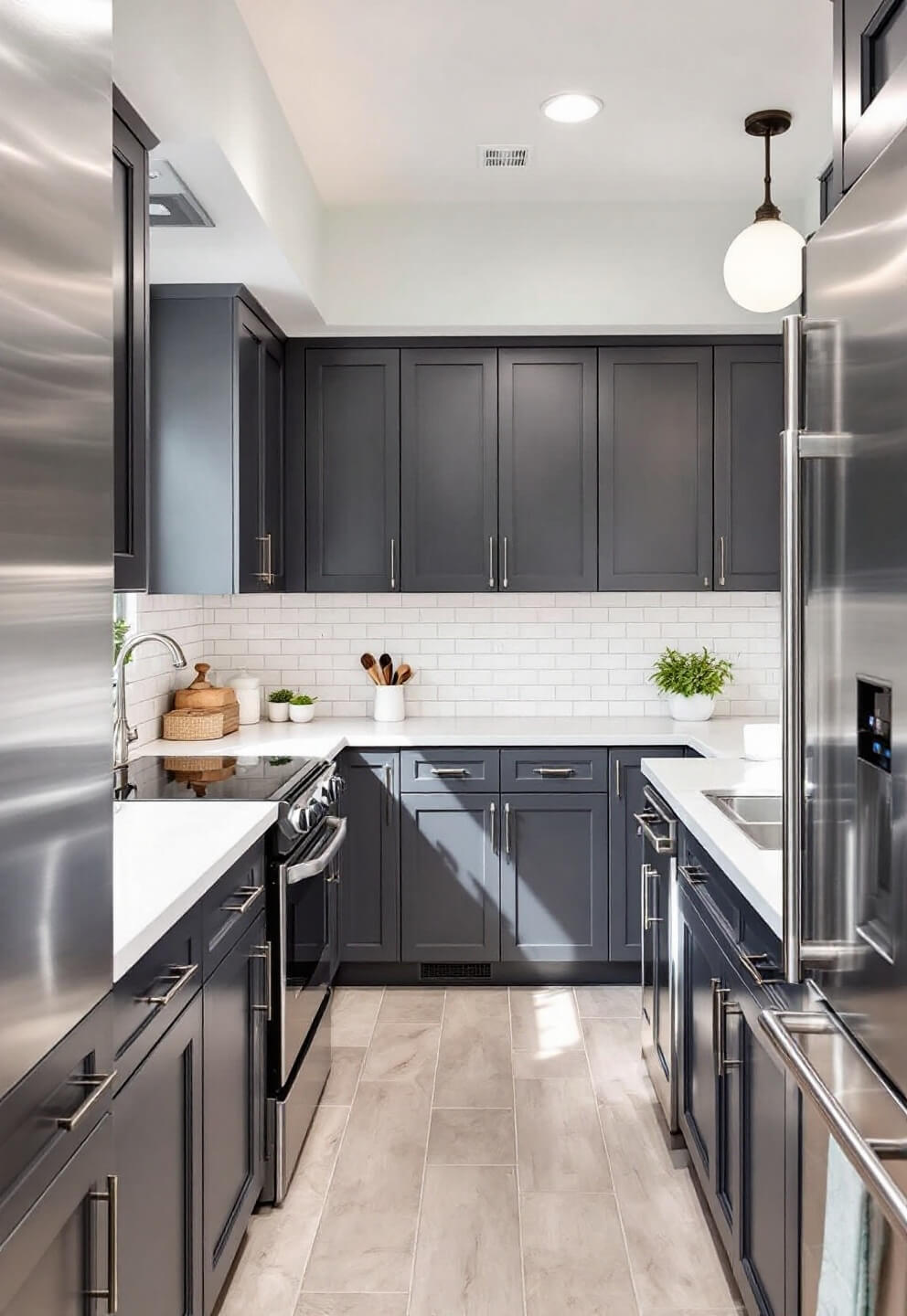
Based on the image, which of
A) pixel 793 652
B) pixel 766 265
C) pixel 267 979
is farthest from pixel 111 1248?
pixel 766 265

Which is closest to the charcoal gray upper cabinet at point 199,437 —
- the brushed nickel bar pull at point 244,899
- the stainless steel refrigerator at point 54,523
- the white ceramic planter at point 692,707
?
the brushed nickel bar pull at point 244,899

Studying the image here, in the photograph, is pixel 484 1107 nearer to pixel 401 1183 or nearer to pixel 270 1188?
pixel 401 1183

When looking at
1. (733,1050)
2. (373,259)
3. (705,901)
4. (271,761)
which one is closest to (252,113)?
(373,259)

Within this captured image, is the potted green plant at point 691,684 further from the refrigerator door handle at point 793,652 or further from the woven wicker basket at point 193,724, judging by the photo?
the refrigerator door handle at point 793,652

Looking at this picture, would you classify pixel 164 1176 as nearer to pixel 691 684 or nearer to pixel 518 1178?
pixel 518 1178

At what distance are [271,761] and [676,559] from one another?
181 cm

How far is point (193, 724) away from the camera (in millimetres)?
3617

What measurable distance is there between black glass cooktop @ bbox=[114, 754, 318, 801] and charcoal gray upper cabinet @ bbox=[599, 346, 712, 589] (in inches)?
63.4

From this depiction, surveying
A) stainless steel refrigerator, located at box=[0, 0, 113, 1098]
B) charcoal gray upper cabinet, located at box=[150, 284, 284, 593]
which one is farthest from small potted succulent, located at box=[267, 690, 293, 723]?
stainless steel refrigerator, located at box=[0, 0, 113, 1098]

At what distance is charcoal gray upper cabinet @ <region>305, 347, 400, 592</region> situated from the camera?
3973mm

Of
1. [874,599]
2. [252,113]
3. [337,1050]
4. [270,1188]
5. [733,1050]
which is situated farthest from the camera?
[337,1050]

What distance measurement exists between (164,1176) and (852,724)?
1.25 metres

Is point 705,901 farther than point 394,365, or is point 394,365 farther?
point 394,365

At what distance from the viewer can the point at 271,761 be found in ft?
9.93
